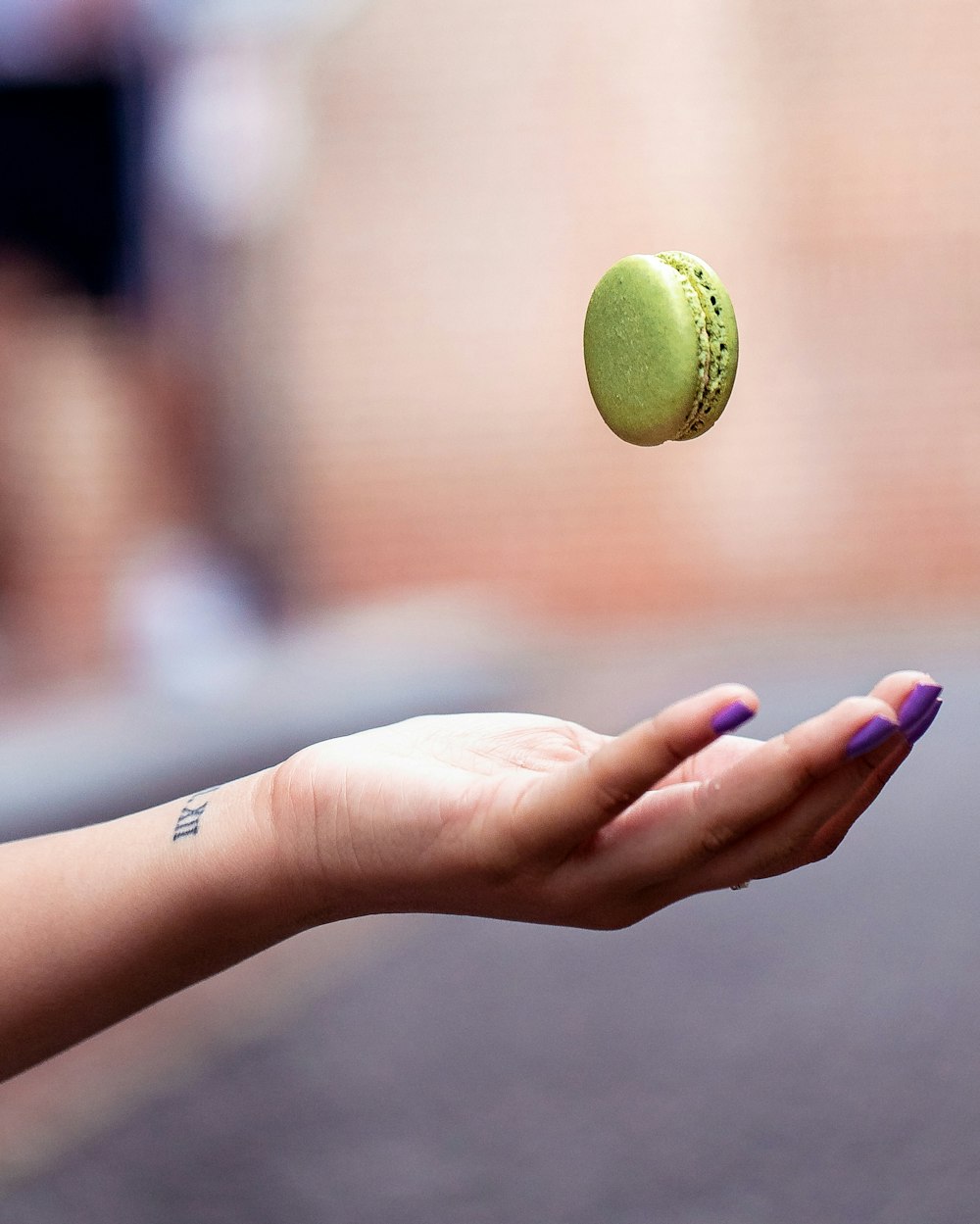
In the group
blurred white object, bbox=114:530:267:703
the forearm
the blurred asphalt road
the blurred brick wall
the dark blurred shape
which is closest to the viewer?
the forearm

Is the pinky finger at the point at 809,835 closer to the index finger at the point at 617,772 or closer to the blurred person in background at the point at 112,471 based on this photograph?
the index finger at the point at 617,772

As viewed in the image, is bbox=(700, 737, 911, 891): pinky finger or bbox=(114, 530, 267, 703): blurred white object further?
bbox=(114, 530, 267, 703): blurred white object

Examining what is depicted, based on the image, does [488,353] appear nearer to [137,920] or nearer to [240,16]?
[240,16]

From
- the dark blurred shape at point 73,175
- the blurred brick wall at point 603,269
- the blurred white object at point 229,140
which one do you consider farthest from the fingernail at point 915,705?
the blurred white object at point 229,140

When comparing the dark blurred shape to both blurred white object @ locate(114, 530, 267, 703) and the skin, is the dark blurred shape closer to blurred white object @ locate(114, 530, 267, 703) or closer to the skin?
blurred white object @ locate(114, 530, 267, 703)

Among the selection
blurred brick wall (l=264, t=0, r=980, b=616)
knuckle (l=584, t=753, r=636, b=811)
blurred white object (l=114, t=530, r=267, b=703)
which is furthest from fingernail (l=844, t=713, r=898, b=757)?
blurred brick wall (l=264, t=0, r=980, b=616)

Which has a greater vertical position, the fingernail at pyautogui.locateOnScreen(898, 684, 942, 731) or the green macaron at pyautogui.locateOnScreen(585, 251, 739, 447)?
the green macaron at pyautogui.locateOnScreen(585, 251, 739, 447)

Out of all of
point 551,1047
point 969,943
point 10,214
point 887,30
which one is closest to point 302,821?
point 551,1047

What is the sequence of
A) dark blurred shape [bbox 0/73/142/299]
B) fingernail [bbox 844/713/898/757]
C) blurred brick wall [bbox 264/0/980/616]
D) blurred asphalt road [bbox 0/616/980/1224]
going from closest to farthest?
fingernail [bbox 844/713/898/757], blurred asphalt road [bbox 0/616/980/1224], dark blurred shape [bbox 0/73/142/299], blurred brick wall [bbox 264/0/980/616]
